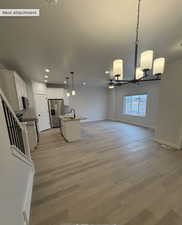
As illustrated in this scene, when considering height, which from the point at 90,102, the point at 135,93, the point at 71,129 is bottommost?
the point at 71,129

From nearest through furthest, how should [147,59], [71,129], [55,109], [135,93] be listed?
[147,59] → [71,129] → [55,109] → [135,93]

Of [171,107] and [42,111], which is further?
[42,111]

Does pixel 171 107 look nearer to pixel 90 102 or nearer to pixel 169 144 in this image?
pixel 169 144

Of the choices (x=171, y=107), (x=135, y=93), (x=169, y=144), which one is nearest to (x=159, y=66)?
(x=171, y=107)

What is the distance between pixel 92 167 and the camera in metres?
2.36

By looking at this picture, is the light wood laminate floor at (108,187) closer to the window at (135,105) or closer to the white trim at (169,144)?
the white trim at (169,144)

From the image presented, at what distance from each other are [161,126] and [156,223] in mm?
3055

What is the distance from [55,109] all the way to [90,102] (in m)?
2.73

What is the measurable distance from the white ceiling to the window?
12.7 feet

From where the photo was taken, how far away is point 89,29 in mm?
1702

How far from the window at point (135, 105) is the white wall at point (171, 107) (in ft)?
8.63

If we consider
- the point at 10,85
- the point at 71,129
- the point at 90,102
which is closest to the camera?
the point at 10,85

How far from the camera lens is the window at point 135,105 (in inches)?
245

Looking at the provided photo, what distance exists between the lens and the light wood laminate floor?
1.34m
